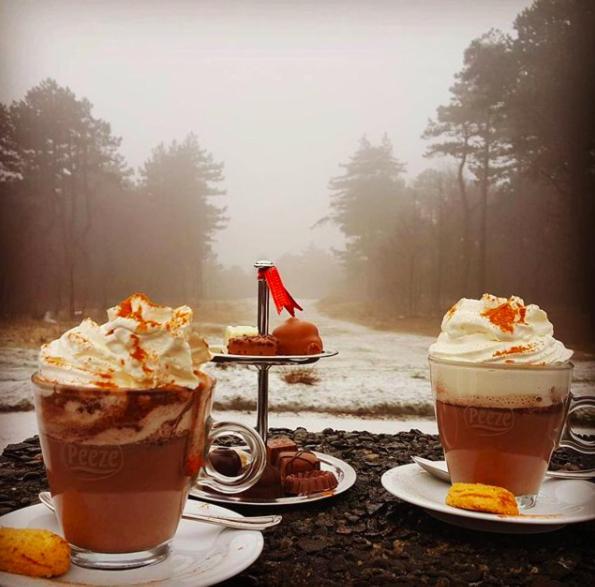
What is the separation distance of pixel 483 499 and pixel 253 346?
2.70ft

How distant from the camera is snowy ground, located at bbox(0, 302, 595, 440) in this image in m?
3.66

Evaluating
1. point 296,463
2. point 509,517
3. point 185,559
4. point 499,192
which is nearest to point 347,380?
point 499,192

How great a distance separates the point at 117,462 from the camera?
88cm

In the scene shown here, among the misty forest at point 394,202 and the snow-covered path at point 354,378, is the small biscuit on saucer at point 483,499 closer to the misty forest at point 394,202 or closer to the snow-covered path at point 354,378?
the snow-covered path at point 354,378

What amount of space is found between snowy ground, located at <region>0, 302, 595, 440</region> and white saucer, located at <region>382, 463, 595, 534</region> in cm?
222

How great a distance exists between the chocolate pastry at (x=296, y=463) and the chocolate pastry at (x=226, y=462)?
0.32 feet

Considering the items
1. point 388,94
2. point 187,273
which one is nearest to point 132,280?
point 187,273

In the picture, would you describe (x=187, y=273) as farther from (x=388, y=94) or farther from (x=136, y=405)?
(x=136, y=405)

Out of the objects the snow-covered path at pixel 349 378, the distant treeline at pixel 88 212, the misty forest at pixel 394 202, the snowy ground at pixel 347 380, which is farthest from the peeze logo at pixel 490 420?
the distant treeline at pixel 88 212

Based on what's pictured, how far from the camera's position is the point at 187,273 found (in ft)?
13.6

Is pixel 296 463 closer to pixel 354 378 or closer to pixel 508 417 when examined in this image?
pixel 508 417

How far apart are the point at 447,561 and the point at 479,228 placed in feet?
10.3

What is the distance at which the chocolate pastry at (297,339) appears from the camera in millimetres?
1842

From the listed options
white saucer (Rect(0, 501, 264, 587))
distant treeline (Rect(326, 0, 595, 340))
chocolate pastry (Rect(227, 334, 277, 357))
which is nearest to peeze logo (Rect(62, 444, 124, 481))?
white saucer (Rect(0, 501, 264, 587))
